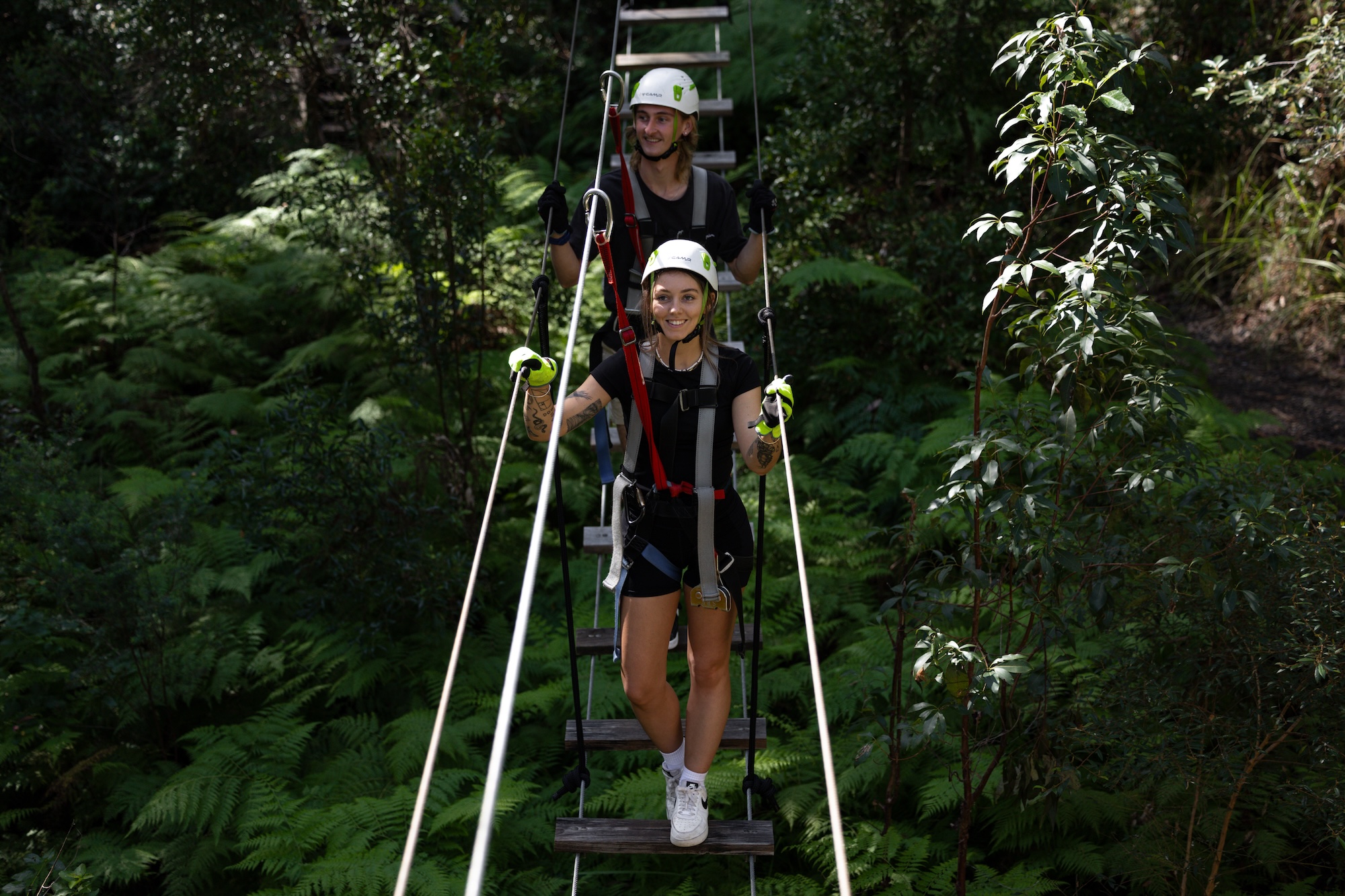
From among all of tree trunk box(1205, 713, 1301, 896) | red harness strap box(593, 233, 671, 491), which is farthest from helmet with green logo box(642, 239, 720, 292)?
tree trunk box(1205, 713, 1301, 896)

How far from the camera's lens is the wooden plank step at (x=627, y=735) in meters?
2.91

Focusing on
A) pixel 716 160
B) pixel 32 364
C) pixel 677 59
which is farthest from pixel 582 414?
pixel 32 364

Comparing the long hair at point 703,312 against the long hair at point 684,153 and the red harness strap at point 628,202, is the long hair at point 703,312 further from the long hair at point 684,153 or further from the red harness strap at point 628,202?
the long hair at point 684,153

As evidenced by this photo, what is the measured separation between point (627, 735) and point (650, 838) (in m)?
0.35

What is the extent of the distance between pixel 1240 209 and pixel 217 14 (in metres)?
6.77

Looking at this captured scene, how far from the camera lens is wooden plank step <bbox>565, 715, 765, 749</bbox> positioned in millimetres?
2912

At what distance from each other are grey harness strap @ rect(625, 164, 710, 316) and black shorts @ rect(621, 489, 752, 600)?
0.95 meters

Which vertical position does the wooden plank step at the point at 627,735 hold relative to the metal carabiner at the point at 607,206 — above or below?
below

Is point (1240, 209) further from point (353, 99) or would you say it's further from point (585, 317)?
point (353, 99)

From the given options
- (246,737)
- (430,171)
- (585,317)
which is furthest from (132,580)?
(585,317)

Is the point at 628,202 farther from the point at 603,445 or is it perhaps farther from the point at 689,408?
the point at 689,408

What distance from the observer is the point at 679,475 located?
2.66 metres

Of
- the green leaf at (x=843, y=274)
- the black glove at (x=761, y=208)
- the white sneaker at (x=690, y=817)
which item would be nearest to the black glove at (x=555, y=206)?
the black glove at (x=761, y=208)

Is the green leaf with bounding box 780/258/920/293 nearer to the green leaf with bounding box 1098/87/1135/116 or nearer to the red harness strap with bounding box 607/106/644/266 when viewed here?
the red harness strap with bounding box 607/106/644/266
